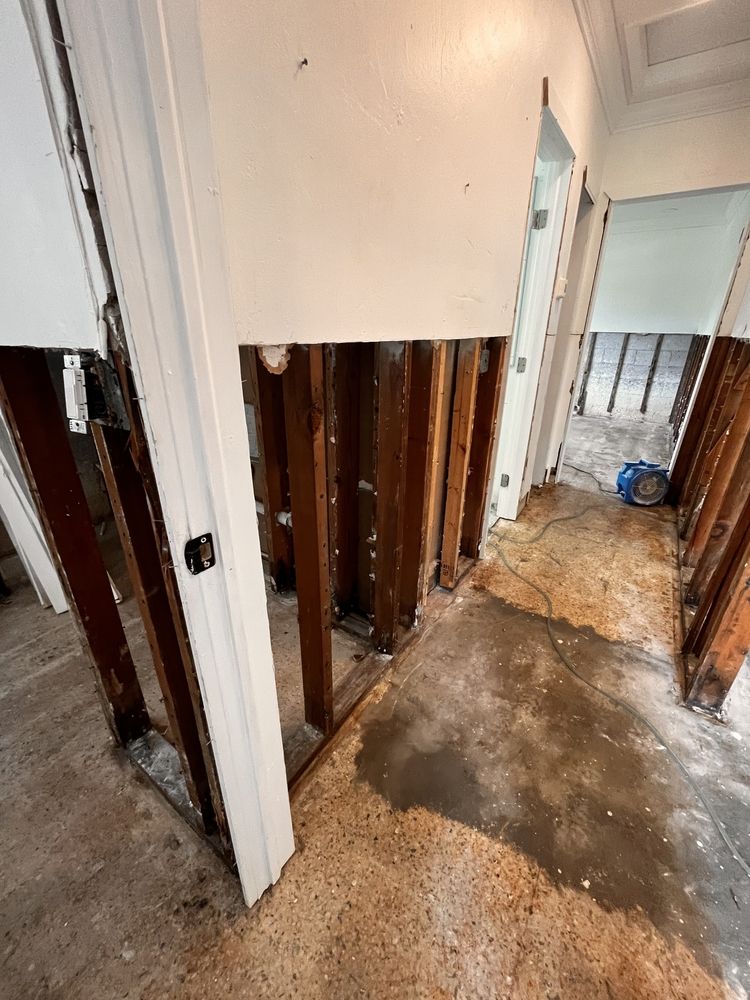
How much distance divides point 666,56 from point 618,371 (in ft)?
18.2

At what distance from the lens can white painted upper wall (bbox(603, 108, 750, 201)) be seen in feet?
8.05

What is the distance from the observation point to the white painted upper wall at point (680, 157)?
2455 millimetres

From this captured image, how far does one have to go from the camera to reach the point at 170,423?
1.76ft

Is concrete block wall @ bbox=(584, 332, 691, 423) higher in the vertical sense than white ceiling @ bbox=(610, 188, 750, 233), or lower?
lower

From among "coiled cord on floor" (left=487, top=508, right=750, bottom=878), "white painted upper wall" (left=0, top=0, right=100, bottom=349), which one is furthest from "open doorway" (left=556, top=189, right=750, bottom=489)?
"white painted upper wall" (left=0, top=0, right=100, bottom=349)

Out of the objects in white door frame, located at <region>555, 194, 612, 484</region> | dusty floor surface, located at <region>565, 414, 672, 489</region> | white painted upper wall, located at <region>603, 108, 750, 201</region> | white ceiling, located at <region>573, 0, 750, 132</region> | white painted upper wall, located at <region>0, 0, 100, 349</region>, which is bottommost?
dusty floor surface, located at <region>565, 414, 672, 489</region>

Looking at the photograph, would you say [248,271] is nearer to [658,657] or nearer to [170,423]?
[170,423]

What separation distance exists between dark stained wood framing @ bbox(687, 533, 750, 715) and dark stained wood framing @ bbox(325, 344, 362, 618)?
4.61 feet

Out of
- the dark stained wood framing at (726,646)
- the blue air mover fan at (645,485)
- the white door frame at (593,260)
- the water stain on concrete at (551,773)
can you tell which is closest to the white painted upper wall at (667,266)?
the white door frame at (593,260)

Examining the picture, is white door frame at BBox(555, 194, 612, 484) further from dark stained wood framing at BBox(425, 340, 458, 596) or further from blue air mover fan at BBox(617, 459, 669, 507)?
dark stained wood framing at BBox(425, 340, 458, 596)

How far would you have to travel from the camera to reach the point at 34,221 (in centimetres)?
51

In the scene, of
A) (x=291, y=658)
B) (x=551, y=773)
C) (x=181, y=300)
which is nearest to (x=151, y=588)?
(x=181, y=300)

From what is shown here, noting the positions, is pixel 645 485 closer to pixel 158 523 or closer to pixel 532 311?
pixel 532 311

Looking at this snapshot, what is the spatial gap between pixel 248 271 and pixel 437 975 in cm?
149
